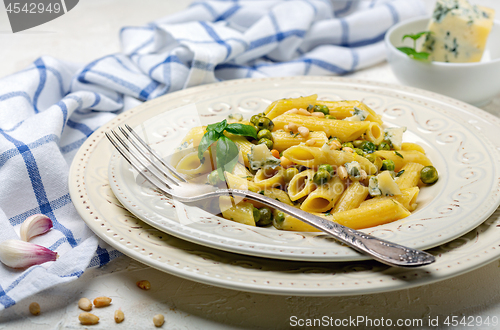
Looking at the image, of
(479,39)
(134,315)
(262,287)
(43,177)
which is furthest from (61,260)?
(479,39)

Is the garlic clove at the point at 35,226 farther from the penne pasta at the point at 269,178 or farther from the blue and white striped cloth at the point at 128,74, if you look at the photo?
the penne pasta at the point at 269,178

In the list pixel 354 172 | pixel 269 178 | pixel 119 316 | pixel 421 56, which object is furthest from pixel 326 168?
pixel 421 56

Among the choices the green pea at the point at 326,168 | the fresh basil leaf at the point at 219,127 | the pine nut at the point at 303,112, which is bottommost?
the green pea at the point at 326,168

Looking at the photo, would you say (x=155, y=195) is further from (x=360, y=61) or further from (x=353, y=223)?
(x=360, y=61)

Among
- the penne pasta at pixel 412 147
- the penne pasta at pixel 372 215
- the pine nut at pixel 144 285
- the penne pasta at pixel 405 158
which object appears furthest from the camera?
the penne pasta at pixel 412 147

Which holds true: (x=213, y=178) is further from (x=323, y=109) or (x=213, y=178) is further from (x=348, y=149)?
(x=323, y=109)

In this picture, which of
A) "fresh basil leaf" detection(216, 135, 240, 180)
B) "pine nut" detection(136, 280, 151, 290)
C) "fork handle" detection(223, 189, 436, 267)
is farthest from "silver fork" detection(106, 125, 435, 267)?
"pine nut" detection(136, 280, 151, 290)

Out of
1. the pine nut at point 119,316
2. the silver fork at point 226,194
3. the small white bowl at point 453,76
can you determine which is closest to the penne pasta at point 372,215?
the silver fork at point 226,194
